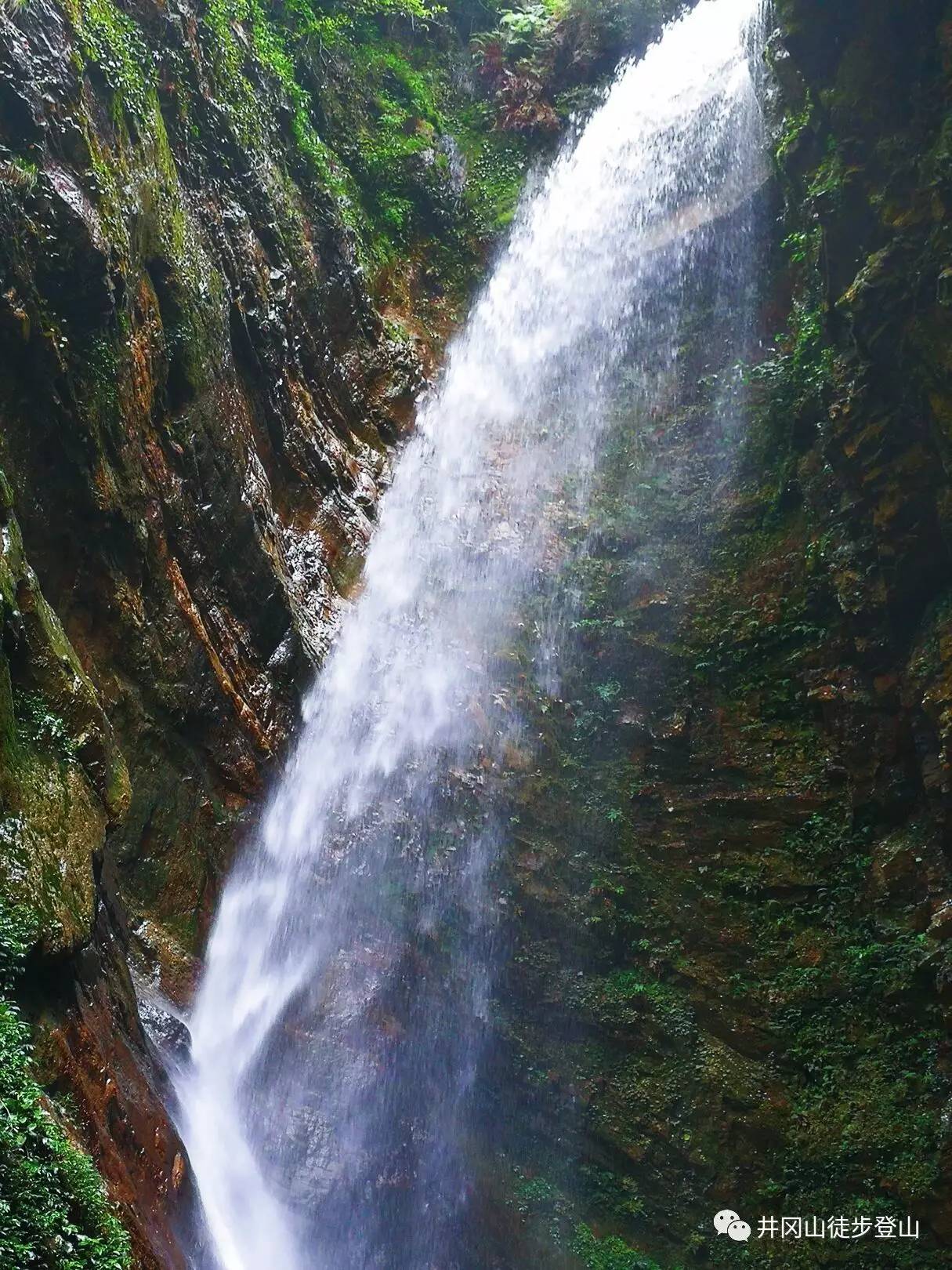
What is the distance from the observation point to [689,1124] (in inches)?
290

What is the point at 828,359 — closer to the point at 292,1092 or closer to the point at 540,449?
the point at 540,449

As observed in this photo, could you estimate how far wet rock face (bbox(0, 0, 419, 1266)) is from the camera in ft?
15.6

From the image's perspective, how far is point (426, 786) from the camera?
30.1ft

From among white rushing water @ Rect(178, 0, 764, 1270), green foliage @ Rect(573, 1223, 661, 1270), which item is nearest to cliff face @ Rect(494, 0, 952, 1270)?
green foliage @ Rect(573, 1223, 661, 1270)

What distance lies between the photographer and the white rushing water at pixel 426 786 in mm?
7254

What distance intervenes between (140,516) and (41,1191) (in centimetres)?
504

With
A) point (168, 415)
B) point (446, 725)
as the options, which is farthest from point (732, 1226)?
point (168, 415)

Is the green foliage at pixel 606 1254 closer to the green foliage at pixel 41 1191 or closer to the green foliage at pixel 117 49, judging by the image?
the green foliage at pixel 41 1191

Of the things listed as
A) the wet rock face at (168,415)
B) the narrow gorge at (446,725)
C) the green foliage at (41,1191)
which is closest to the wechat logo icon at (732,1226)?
the narrow gorge at (446,725)

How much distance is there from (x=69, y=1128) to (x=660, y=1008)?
532 cm

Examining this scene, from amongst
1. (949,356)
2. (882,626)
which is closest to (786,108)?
(949,356)

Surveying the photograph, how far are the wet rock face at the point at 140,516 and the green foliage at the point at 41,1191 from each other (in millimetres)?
518

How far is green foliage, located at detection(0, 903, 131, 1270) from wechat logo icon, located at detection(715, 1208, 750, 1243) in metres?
5.32

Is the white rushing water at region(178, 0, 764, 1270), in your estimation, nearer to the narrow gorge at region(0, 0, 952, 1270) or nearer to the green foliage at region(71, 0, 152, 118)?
the narrow gorge at region(0, 0, 952, 1270)
